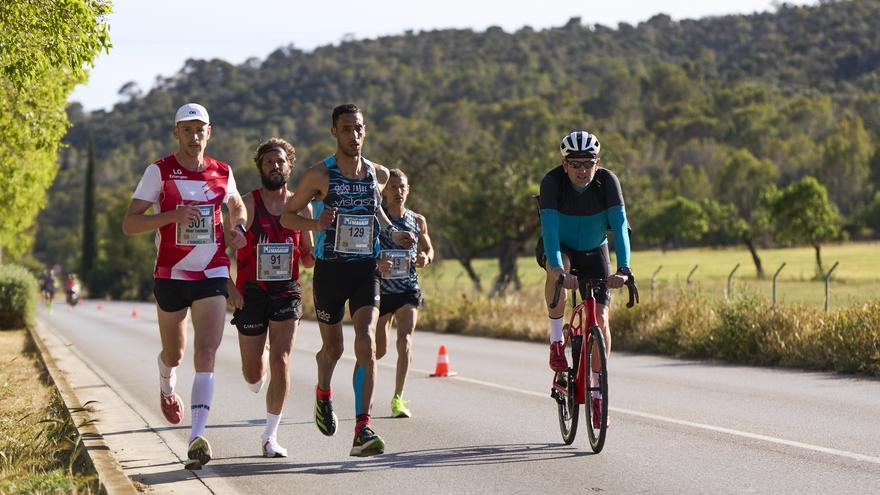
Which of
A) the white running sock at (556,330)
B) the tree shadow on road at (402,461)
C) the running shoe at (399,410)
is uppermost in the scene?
the white running sock at (556,330)

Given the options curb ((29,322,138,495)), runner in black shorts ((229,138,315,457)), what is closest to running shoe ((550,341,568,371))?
runner in black shorts ((229,138,315,457))

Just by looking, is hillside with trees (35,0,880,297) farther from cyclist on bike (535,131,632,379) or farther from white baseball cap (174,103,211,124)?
white baseball cap (174,103,211,124)

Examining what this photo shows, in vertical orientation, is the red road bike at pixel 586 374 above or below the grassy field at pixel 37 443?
above

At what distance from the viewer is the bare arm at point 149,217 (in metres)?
7.82

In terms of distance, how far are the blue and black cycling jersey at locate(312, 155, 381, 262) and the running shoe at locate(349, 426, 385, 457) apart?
116 centimetres

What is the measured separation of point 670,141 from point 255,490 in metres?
164

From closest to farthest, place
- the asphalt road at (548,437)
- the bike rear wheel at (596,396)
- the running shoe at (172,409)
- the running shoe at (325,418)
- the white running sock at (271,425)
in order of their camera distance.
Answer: the asphalt road at (548,437), the bike rear wheel at (596,396), the running shoe at (172,409), the running shoe at (325,418), the white running sock at (271,425)

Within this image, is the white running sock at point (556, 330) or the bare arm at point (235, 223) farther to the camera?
the white running sock at point (556, 330)

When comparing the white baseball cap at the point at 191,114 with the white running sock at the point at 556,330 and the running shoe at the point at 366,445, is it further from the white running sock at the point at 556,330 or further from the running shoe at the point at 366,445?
the white running sock at the point at 556,330

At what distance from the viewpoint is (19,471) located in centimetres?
764

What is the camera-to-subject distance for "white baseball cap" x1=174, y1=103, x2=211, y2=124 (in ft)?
26.4

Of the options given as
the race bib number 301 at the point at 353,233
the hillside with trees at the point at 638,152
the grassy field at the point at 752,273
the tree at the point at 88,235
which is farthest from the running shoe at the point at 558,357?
the tree at the point at 88,235

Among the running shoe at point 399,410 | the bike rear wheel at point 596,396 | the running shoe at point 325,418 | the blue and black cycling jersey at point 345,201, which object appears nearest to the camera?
the bike rear wheel at point 596,396

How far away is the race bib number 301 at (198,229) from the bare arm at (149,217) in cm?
5
